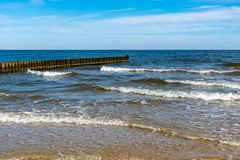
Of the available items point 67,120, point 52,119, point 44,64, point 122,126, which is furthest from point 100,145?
point 44,64

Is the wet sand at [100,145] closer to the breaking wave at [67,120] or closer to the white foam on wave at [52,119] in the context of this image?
the breaking wave at [67,120]

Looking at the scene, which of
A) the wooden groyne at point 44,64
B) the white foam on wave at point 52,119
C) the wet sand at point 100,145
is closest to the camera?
the wet sand at point 100,145

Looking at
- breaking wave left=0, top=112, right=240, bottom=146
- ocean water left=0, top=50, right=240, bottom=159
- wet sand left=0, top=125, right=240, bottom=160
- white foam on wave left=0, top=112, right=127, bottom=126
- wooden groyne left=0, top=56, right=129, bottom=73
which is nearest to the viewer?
wet sand left=0, top=125, right=240, bottom=160

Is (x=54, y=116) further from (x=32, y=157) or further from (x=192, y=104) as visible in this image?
(x=192, y=104)

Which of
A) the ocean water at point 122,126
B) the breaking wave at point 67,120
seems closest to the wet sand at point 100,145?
the ocean water at point 122,126

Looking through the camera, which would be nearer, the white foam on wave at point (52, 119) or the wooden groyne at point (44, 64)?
the white foam on wave at point (52, 119)

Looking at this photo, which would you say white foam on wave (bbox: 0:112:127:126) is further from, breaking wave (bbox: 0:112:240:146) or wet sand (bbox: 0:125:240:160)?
wet sand (bbox: 0:125:240:160)

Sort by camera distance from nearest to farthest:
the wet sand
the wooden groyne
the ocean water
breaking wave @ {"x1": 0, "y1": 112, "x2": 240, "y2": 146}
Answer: the wet sand → the ocean water → breaking wave @ {"x1": 0, "y1": 112, "x2": 240, "y2": 146} → the wooden groyne

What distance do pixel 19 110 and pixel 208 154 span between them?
8.93 m

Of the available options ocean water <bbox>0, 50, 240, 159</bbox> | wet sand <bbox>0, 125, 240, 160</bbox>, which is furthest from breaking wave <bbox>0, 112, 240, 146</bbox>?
wet sand <bbox>0, 125, 240, 160</bbox>

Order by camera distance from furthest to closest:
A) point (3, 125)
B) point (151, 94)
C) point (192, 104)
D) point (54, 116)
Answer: point (151, 94) < point (192, 104) < point (54, 116) < point (3, 125)

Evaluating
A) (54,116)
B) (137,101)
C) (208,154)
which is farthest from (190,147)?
(137,101)

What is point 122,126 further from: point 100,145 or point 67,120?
point 100,145

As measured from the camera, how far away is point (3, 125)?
1241cm
